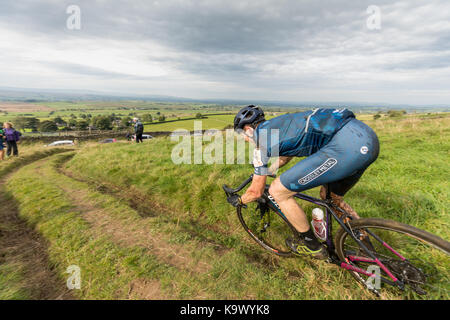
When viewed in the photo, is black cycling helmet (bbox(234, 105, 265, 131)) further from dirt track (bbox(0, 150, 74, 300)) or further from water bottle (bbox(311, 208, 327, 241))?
dirt track (bbox(0, 150, 74, 300))

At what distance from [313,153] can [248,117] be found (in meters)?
1.27

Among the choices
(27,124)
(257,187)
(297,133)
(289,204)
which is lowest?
(289,204)

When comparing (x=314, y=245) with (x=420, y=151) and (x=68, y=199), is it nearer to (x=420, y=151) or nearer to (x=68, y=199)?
(x=420, y=151)

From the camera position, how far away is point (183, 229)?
15.5 ft

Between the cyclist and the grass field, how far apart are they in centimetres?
98

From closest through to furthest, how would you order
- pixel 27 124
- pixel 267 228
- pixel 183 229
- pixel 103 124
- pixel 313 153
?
pixel 313 153 < pixel 267 228 < pixel 183 229 < pixel 27 124 < pixel 103 124

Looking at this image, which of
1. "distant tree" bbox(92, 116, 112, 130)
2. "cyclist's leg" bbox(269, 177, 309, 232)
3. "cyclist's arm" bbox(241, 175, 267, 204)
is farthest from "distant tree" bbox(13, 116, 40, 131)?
"cyclist's leg" bbox(269, 177, 309, 232)

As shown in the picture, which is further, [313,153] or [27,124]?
[27,124]

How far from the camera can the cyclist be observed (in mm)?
2693

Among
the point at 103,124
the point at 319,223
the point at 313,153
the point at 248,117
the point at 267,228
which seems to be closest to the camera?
the point at 313,153

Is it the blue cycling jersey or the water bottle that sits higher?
the blue cycling jersey

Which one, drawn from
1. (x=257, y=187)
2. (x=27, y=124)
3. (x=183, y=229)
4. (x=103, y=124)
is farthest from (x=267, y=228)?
(x=27, y=124)

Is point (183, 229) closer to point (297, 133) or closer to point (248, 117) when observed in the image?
point (248, 117)
